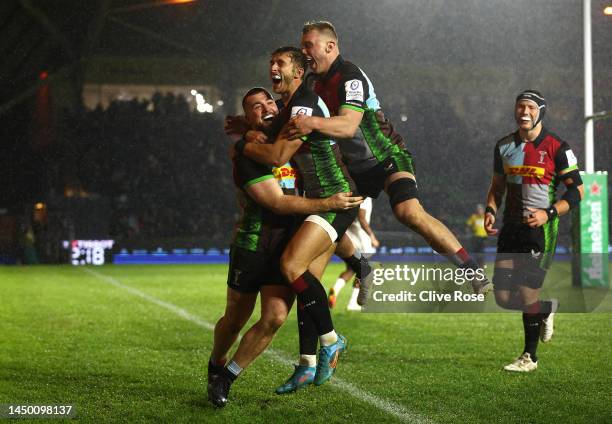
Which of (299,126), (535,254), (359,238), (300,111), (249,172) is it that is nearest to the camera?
(299,126)

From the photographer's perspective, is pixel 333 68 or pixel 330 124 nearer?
pixel 330 124

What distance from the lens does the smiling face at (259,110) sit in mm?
5379

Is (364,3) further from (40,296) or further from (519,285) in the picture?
(519,285)

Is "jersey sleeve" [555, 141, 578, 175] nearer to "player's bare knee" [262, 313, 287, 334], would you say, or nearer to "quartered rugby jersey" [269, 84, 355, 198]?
"quartered rugby jersey" [269, 84, 355, 198]

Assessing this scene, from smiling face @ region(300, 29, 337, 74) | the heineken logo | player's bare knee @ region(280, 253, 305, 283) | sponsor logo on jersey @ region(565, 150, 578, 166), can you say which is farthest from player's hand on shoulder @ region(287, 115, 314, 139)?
the heineken logo

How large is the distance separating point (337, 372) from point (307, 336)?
1380 millimetres

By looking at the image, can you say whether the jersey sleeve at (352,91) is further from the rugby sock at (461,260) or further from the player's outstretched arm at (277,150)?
the rugby sock at (461,260)

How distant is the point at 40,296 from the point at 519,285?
387 inches

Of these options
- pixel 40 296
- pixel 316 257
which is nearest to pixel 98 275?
pixel 40 296

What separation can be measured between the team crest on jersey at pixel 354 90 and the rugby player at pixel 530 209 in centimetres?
193

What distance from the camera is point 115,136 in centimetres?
3841

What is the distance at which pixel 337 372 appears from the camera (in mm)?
7008

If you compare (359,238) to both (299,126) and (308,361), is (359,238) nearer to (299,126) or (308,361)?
(308,361)

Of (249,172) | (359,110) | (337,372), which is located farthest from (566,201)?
(249,172)
